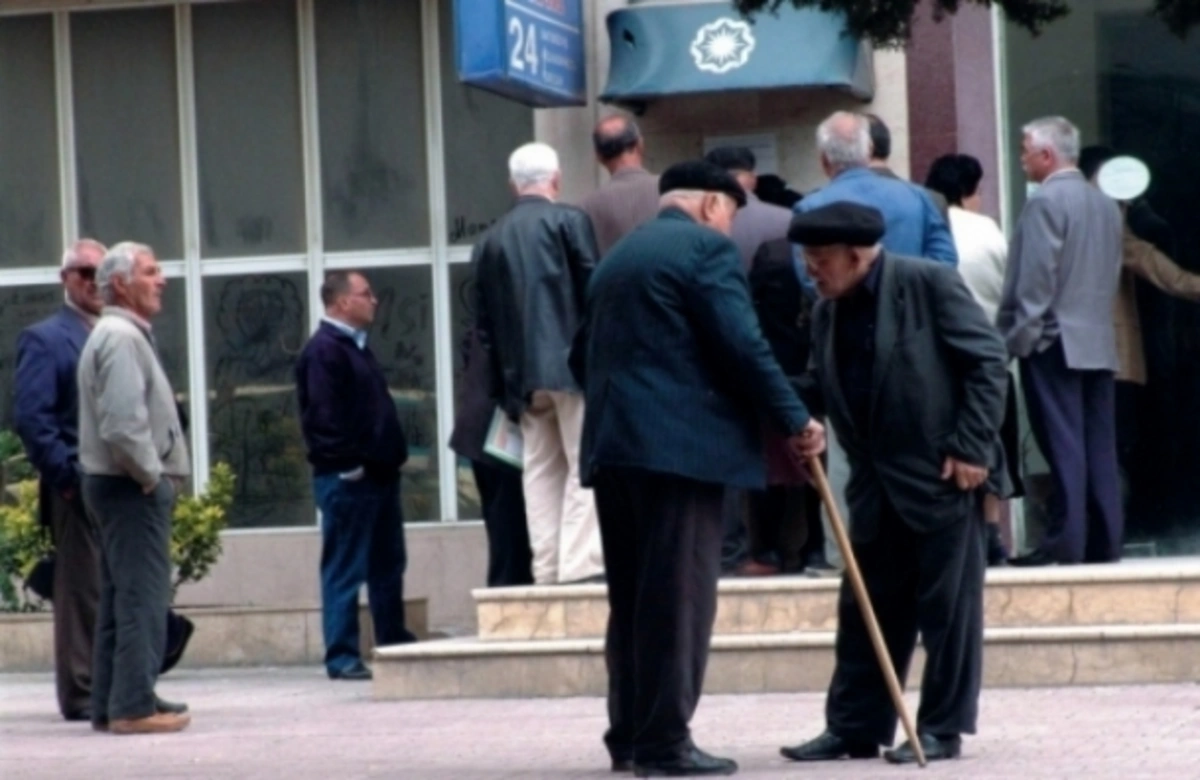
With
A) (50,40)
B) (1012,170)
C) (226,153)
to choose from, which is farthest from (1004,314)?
(50,40)

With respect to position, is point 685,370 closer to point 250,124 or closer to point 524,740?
point 524,740

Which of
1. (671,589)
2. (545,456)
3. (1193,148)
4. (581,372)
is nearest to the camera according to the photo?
(671,589)

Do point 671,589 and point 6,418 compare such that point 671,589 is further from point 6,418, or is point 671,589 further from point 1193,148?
point 6,418

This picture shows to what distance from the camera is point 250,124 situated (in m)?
15.4

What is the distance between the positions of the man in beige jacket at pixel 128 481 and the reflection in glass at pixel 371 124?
4552 mm

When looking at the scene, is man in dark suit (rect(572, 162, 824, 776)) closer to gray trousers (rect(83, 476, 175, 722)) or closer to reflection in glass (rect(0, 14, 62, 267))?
gray trousers (rect(83, 476, 175, 722))

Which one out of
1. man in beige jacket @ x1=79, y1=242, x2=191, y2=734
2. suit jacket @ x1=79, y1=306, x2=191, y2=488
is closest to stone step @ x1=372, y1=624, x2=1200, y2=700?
man in beige jacket @ x1=79, y1=242, x2=191, y2=734

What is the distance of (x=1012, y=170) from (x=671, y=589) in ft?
19.2

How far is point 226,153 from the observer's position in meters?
15.4

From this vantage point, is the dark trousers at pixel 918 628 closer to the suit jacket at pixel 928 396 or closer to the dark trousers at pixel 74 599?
the suit jacket at pixel 928 396

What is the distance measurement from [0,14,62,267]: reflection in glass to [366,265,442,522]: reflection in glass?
2.01 m

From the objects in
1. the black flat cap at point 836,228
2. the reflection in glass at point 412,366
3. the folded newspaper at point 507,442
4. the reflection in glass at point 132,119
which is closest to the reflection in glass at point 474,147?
the reflection in glass at point 412,366

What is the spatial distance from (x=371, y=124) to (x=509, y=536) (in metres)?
3.68

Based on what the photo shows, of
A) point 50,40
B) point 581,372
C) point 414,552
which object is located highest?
point 50,40
